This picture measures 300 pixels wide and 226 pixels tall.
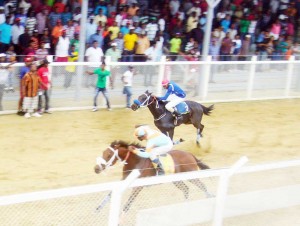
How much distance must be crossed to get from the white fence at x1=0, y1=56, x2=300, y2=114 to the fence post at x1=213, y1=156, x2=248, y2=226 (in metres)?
7.79

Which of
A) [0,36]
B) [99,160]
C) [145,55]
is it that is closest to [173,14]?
[145,55]

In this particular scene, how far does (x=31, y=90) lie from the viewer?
13703 millimetres

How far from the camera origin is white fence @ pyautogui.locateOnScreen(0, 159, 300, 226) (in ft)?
Answer: 20.8

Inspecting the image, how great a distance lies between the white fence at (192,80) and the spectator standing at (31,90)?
0.98 feet

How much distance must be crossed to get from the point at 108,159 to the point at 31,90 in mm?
5915

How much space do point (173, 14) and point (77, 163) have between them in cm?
1042

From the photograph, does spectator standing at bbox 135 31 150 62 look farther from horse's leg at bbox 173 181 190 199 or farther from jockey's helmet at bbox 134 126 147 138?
horse's leg at bbox 173 181 190 199

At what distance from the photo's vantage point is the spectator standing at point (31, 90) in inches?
533

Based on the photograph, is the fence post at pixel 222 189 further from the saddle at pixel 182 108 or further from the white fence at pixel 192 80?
the white fence at pixel 192 80

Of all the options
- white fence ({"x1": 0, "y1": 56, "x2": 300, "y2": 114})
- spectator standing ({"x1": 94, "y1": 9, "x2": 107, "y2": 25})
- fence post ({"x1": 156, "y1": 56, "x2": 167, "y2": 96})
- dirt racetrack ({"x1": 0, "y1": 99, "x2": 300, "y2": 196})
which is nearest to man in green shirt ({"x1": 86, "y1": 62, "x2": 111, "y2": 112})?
white fence ({"x1": 0, "y1": 56, "x2": 300, "y2": 114})

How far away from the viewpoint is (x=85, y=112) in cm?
1488

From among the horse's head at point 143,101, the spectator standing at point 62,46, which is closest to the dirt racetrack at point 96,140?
the horse's head at point 143,101

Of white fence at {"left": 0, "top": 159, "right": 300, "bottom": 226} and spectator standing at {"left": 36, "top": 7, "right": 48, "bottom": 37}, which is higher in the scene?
spectator standing at {"left": 36, "top": 7, "right": 48, "bottom": 37}

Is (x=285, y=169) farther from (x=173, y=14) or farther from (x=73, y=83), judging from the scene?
(x=173, y=14)
